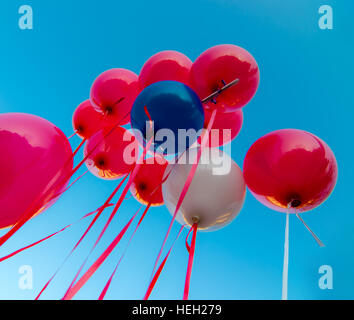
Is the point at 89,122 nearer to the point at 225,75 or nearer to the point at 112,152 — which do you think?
the point at 112,152

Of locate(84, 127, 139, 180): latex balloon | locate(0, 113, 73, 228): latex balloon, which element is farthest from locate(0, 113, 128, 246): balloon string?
locate(84, 127, 139, 180): latex balloon

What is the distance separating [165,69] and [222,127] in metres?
0.52

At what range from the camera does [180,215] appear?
5.00 feet

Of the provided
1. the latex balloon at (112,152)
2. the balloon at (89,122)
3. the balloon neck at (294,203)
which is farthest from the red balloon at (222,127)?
the balloon at (89,122)

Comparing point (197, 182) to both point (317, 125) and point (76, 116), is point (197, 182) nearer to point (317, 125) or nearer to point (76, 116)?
point (76, 116)

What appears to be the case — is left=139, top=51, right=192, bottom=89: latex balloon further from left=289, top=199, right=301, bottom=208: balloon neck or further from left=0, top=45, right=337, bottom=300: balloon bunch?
left=289, top=199, right=301, bottom=208: balloon neck

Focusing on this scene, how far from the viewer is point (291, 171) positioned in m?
1.49

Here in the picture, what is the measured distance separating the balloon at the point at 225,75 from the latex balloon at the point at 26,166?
0.85m

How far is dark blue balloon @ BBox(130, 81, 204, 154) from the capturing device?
139cm

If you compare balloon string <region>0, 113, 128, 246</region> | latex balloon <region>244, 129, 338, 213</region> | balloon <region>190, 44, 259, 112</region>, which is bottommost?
balloon string <region>0, 113, 128, 246</region>

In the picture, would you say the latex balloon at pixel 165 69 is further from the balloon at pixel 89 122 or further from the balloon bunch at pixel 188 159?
the balloon at pixel 89 122

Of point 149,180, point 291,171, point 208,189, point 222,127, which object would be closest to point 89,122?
point 149,180

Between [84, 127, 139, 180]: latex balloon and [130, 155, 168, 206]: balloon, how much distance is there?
0.09m

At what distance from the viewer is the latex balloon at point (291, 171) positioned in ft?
4.88
